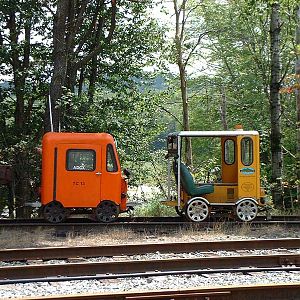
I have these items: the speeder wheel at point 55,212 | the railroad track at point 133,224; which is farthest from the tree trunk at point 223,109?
the speeder wheel at point 55,212

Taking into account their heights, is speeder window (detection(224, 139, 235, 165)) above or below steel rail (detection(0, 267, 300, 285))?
above

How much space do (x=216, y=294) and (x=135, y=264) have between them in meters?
2.15

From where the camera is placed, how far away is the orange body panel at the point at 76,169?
12.9 m

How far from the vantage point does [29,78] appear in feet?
66.9

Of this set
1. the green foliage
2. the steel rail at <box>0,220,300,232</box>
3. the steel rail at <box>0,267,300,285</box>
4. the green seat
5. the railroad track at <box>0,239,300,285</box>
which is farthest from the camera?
the green foliage

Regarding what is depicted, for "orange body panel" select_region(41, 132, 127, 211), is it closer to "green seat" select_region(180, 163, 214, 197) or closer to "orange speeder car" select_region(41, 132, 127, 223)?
"orange speeder car" select_region(41, 132, 127, 223)

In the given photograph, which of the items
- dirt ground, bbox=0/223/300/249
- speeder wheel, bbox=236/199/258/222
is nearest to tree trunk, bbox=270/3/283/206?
speeder wheel, bbox=236/199/258/222

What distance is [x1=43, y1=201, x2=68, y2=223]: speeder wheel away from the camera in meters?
13.0

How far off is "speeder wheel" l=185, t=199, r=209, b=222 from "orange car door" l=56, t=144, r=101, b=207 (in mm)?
2249

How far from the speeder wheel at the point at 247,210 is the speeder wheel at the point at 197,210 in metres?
0.82

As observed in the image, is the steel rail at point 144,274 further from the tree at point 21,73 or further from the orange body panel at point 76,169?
the tree at point 21,73

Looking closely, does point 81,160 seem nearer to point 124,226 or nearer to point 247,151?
point 124,226

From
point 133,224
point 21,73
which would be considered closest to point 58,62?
point 21,73

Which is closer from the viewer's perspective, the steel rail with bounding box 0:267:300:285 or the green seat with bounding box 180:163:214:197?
the steel rail with bounding box 0:267:300:285
